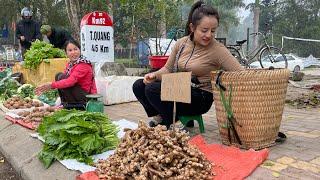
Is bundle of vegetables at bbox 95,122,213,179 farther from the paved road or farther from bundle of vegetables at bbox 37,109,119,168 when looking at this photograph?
the paved road

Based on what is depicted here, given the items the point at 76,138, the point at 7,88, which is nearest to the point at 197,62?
the point at 76,138

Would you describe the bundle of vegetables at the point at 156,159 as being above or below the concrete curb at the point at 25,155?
above

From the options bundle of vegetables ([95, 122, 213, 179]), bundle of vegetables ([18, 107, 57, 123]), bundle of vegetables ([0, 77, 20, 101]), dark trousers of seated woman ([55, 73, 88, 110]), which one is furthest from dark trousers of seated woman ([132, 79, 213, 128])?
bundle of vegetables ([0, 77, 20, 101])

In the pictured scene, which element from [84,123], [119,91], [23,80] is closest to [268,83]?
[84,123]

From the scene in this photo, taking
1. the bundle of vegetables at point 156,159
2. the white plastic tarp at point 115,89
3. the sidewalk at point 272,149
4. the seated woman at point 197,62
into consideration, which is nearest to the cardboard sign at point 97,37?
the white plastic tarp at point 115,89

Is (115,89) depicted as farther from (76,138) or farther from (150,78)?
(76,138)

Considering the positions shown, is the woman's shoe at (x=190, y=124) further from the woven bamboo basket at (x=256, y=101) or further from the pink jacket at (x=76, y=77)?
the pink jacket at (x=76, y=77)

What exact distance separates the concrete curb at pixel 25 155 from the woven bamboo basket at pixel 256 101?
144 centimetres

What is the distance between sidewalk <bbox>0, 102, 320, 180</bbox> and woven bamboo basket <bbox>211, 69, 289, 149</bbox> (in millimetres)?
209

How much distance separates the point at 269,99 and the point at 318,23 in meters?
31.8

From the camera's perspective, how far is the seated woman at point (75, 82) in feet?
15.2

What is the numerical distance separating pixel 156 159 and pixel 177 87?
2.62 feet

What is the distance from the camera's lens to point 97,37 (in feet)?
23.0

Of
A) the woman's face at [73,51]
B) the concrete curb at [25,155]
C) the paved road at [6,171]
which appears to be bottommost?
the paved road at [6,171]
